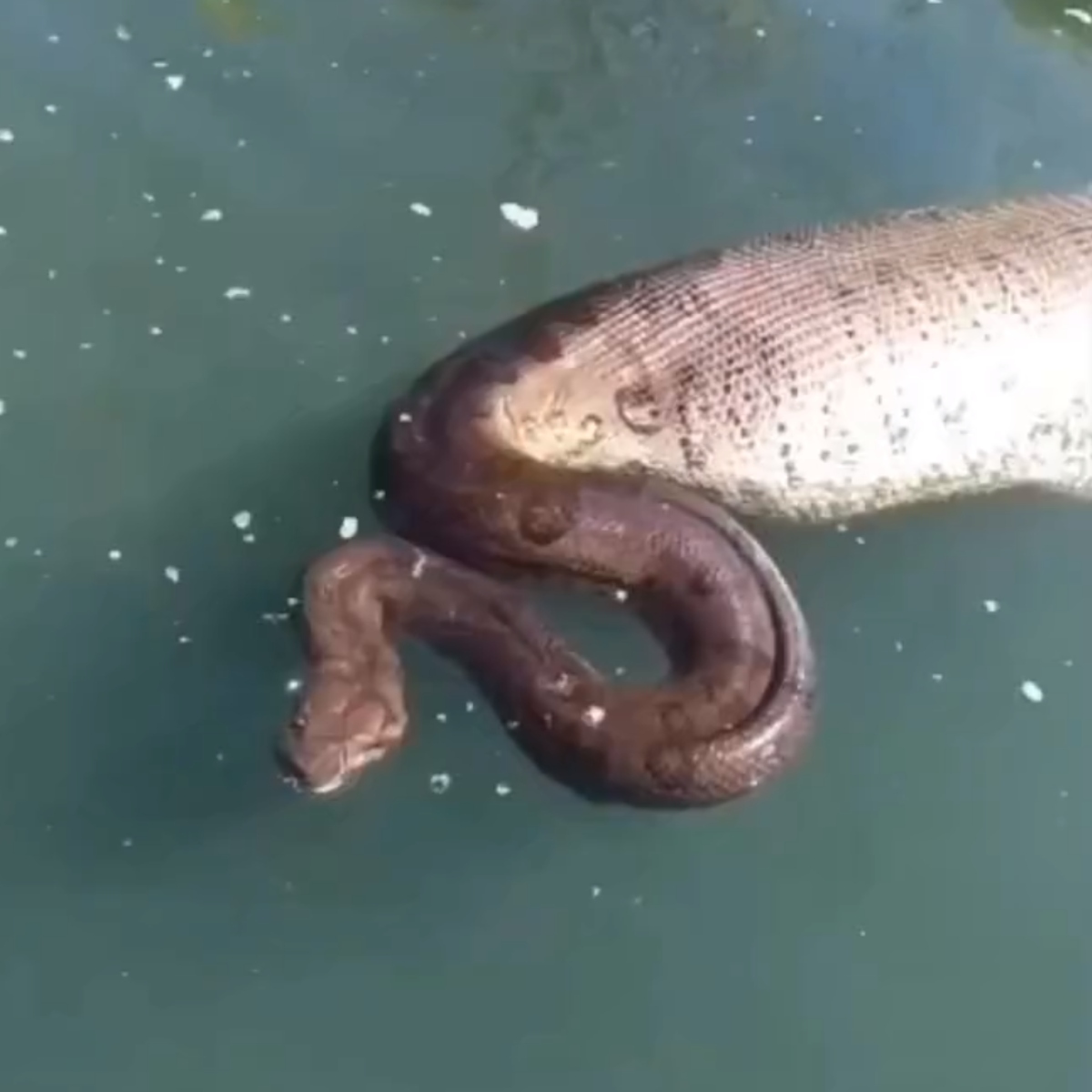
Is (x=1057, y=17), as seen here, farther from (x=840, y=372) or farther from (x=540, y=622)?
(x=540, y=622)

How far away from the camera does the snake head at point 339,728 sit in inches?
189

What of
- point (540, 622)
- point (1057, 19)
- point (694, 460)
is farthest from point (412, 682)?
point (1057, 19)

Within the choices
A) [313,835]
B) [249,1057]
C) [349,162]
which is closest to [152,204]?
[349,162]

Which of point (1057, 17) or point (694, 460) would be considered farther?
point (1057, 17)

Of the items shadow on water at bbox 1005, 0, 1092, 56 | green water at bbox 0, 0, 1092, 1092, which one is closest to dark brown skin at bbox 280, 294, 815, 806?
green water at bbox 0, 0, 1092, 1092

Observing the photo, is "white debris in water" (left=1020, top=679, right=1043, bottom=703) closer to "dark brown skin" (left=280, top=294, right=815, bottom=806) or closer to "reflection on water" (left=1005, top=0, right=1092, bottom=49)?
"dark brown skin" (left=280, top=294, right=815, bottom=806)


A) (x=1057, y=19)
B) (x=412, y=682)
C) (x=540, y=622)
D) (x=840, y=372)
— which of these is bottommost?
(x=412, y=682)

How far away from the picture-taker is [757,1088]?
4.69m

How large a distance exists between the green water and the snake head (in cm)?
15

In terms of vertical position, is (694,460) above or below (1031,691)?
above

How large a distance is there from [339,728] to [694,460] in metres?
1.36

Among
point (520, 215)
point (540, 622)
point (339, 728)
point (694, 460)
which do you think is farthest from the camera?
point (520, 215)

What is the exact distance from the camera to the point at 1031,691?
219 inches

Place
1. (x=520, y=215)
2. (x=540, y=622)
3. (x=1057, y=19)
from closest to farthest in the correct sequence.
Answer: (x=540, y=622) → (x=520, y=215) → (x=1057, y=19)
